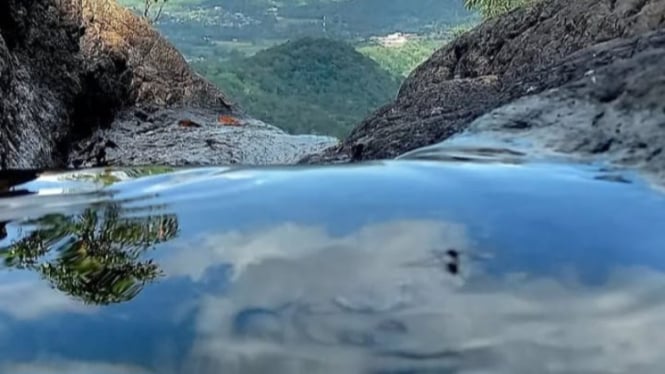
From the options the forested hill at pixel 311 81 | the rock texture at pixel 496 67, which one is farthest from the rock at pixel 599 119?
the forested hill at pixel 311 81

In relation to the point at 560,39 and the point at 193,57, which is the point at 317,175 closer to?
the point at 560,39

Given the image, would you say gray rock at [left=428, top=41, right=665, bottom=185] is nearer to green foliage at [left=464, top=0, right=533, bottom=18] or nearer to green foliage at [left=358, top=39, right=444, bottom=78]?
green foliage at [left=464, top=0, right=533, bottom=18]

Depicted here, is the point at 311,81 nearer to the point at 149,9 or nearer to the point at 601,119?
the point at 149,9

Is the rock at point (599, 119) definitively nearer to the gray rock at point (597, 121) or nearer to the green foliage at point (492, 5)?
the gray rock at point (597, 121)

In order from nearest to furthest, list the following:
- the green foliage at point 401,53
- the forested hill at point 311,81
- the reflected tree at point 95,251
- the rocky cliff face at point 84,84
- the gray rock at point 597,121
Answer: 1. the reflected tree at point 95,251
2. the gray rock at point 597,121
3. the rocky cliff face at point 84,84
4. the forested hill at point 311,81
5. the green foliage at point 401,53

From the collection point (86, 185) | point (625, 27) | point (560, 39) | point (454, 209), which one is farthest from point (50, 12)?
point (454, 209)

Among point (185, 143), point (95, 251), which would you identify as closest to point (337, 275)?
point (95, 251)
